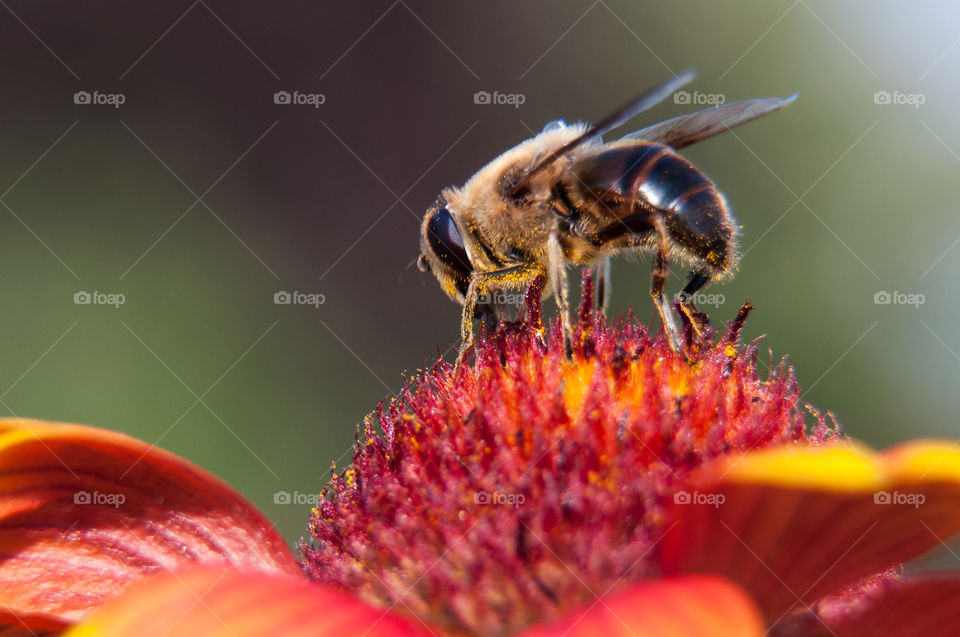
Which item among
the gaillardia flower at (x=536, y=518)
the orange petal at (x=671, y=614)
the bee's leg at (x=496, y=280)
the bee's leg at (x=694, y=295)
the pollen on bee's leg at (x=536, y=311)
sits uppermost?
the bee's leg at (x=496, y=280)

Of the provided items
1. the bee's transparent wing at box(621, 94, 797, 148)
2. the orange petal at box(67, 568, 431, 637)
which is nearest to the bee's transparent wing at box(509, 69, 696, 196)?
the bee's transparent wing at box(621, 94, 797, 148)

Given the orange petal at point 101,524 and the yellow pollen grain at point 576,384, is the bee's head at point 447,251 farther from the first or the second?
the orange petal at point 101,524

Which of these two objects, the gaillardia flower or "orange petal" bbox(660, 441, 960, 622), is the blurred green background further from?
"orange petal" bbox(660, 441, 960, 622)

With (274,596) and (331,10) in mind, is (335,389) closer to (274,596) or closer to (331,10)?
(331,10)

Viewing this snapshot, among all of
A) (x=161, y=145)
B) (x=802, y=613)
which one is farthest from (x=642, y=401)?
(x=161, y=145)

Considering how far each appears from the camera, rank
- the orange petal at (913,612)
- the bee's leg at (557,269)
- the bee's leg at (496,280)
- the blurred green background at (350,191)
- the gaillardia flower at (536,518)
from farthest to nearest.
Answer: the blurred green background at (350,191)
the bee's leg at (496,280)
the bee's leg at (557,269)
the orange petal at (913,612)
the gaillardia flower at (536,518)

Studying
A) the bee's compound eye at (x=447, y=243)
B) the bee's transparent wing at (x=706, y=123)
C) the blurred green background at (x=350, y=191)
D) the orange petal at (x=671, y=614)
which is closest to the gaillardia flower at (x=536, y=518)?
the orange petal at (x=671, y=614)

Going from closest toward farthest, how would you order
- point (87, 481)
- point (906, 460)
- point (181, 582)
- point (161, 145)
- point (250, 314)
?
1. point (906, 460)
2. point (181, 582)
3. point (87, 481)
4. point (250, 314)
5. point (161, 145)
